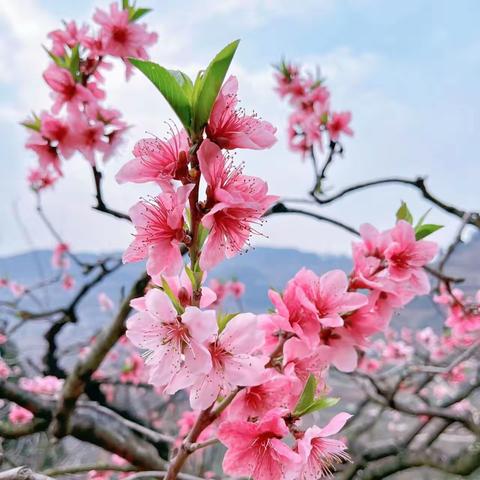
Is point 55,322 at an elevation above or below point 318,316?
below

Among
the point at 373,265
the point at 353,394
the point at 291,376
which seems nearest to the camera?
the point at 291,376

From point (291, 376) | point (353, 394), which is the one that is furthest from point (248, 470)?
point (353, 394)

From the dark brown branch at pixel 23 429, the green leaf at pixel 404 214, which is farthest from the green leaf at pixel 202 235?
the dark brown branch at pixel 23 429

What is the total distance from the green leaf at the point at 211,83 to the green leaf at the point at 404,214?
625 millimetres

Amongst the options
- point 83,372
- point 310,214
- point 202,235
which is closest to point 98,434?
point 83,372

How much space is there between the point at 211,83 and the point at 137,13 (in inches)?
63.5

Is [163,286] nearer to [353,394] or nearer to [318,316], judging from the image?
[318,316]

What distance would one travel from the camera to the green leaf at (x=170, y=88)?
24.5 inches

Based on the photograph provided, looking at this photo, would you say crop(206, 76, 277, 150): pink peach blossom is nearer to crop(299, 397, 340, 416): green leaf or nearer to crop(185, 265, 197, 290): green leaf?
crop(185, 265, 197, 290): green leaf

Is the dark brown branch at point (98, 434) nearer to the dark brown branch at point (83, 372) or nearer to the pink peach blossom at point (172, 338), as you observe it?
the dark brown branch at point (83, 372)

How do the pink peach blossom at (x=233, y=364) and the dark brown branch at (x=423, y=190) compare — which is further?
the dark brown branch at (x=423, y=190)

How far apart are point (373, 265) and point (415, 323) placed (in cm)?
1010

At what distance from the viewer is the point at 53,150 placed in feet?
6.30

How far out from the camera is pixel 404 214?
1.11 m
